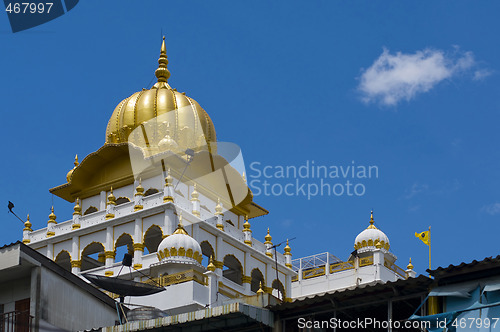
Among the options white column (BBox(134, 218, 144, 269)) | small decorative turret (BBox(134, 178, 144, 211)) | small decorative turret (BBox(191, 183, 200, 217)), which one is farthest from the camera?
small decorative turret (BBox(134, 178, 144, 211))

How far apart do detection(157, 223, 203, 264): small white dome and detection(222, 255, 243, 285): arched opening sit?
5.66 meters

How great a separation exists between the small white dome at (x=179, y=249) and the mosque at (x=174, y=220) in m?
0.05

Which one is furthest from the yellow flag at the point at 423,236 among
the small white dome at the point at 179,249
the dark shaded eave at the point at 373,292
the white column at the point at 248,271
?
the white column at the point at 248,271

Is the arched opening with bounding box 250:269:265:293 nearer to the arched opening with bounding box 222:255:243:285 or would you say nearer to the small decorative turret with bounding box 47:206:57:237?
the arched opening with bounding box 222:255:243:285

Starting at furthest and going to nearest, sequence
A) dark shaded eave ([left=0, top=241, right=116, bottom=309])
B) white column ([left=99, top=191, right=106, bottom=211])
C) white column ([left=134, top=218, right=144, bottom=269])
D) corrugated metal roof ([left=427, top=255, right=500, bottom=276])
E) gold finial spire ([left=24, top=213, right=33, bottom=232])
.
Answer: white column ([left=99, top=191, right=106, bottom=211])
gold finial spire ([left=24, top=213, right=33, bottom=232])
white column ([left=134, top=218, right=144, bottom=269])
dark shaded eave ([left=0, top=241, right=116, bottom=309])
corrugated metal roof ([left=427, top=255, right=500, bottom=276])

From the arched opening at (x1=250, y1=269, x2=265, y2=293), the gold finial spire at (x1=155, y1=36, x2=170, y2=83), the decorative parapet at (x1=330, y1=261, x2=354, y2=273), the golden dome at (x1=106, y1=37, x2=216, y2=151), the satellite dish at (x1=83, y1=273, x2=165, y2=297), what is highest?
the gold finial spire at (x1=155, y1=36, x2=170, y2=83)

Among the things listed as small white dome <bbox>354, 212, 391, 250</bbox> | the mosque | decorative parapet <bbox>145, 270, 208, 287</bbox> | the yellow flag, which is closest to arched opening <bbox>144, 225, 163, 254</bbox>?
the mosque

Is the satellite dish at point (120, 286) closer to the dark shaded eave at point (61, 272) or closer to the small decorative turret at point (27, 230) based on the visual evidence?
the dark shaded eave at point (61, 272)

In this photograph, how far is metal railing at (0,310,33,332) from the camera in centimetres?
4625

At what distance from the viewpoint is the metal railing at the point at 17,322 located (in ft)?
152

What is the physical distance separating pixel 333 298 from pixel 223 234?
36.8 m

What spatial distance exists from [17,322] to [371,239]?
122 ft

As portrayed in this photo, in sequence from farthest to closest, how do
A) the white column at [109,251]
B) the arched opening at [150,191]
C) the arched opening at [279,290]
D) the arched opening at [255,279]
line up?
1. the arched opening at [255,279]
2. the arched opening at [150,191]
3. the arched opening at [279,290]
4. the white column at [109,251]

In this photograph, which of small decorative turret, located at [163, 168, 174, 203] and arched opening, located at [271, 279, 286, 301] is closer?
small decorative turret, located at [163, 168, 174, 203]
